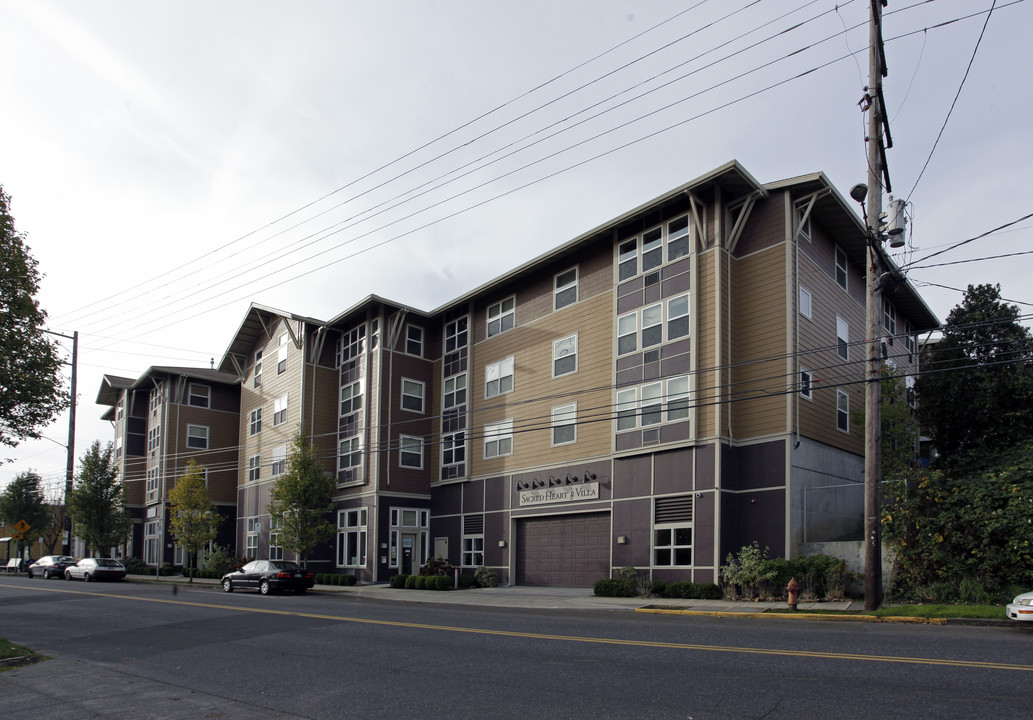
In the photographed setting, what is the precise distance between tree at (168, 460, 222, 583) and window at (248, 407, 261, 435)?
441 centimetres

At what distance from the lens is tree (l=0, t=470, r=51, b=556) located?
6581cm

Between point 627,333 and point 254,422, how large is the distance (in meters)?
28.1

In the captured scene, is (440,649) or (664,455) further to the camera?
(664,455)

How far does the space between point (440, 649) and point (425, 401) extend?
26.0 metres

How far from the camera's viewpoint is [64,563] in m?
47.7

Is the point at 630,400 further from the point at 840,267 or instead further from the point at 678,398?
the point at 840,267

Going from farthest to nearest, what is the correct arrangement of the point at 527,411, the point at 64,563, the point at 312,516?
the point at 64,563
the point at 312,516
the point at 527,411

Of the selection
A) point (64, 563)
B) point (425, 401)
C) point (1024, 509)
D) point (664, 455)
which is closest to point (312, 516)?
point (425, 401)

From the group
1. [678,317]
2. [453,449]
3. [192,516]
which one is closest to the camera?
[678,317]

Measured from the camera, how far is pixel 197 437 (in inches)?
2141

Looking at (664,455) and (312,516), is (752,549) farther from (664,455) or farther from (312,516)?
(312,516)

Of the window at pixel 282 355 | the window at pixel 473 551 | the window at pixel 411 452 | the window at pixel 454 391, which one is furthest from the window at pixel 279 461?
the window at pixel 473 551

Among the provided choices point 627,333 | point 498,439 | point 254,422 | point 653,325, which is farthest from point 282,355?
point 653,325

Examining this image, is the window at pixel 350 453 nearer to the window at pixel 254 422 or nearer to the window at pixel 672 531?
the window at pixel 254 422
